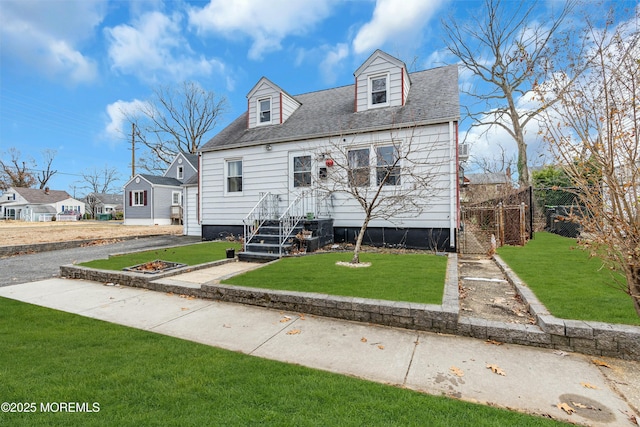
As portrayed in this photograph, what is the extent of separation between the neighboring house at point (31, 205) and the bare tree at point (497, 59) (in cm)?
5062

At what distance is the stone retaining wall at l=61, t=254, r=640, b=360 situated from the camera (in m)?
2.98

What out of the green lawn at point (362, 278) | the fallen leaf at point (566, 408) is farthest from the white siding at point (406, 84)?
the fallen leaf at point (566, 408)

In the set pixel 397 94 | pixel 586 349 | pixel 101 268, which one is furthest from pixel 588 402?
pixel 397 94

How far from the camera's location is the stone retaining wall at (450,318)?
298 cm

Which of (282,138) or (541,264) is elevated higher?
(282,138)

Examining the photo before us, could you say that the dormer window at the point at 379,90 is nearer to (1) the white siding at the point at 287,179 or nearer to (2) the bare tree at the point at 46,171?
(1) the white siding at the point at 287,179

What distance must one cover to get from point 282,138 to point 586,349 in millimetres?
9445

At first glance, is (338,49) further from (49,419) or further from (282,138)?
(49,419)

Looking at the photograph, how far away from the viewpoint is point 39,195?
4653 centimetres

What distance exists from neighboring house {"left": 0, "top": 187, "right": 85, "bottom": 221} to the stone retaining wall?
4970cm

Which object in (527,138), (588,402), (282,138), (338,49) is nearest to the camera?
(588,402)

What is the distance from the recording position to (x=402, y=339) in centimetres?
342

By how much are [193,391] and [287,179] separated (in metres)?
8.66

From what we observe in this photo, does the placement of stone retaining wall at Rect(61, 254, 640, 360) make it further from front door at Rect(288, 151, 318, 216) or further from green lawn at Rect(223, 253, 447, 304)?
front door at Rect(288, 151, 318, 216)
